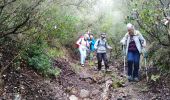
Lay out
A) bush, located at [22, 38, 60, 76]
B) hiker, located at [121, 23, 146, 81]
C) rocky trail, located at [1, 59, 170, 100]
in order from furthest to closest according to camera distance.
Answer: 1. hiker, located at [121, 23, 146, 81]
2. bush, located at [22, 38, 60, 76]
3. rocky trail, located at [1, 59, 170, 100]

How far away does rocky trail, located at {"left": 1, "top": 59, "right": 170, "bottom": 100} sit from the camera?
9594 mm

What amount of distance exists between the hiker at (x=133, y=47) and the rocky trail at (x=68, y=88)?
0.42 meters

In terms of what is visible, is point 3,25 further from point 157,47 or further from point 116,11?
point 116,11

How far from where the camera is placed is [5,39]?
36.5 feet

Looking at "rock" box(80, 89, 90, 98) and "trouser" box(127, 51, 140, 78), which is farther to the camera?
"trouser" box(127, 51, 140, 78)

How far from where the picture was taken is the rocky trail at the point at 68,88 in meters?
9.59

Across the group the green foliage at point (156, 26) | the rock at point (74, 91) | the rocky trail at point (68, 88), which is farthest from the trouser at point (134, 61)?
the rock at point (74, 91)

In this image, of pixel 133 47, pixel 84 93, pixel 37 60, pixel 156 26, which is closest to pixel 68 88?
pixel 84 93

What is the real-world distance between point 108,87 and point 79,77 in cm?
219

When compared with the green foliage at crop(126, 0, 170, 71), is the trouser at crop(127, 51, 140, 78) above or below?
below

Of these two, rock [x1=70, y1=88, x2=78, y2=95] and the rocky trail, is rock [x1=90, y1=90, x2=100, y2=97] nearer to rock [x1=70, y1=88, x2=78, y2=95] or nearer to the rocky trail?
the rocky trail

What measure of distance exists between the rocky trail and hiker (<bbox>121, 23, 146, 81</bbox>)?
42cm

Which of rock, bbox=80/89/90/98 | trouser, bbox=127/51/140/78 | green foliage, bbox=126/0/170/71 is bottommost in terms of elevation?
rock, bbox=80/89/90/98

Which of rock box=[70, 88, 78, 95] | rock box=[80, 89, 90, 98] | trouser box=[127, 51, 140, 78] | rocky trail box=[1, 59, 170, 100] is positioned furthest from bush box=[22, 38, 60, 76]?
trouser box=[127, 51, 140, 78]
